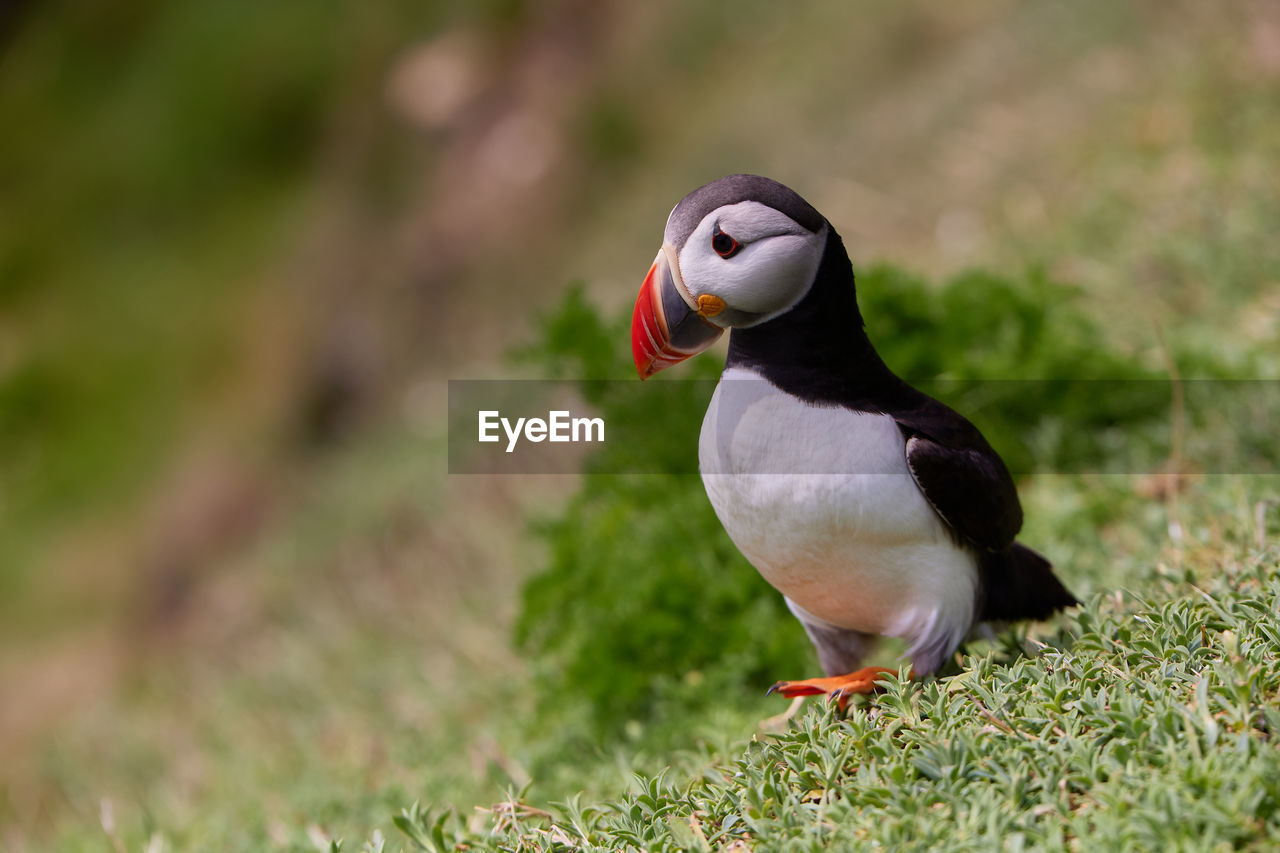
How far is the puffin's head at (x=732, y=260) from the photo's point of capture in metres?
2.23

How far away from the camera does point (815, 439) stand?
225 cm

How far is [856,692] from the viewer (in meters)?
2.38

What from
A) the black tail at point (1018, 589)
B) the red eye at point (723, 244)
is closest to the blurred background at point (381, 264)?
the black tail at point (1018, 589)

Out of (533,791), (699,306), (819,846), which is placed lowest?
(533,791)

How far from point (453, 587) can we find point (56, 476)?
589 centimetres

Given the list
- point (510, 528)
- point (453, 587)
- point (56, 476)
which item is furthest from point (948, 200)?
point (56, 476)

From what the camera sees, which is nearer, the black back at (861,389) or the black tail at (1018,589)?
the black back at (861,389)

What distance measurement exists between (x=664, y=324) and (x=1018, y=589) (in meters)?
1.10

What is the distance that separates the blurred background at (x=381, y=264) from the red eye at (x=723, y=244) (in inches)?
65.3

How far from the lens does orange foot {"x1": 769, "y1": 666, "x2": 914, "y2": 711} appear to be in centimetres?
235

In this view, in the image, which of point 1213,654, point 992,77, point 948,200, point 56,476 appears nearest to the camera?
point 1213,654

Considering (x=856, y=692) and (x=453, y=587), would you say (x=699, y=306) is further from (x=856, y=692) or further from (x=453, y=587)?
(x=453, y=587)

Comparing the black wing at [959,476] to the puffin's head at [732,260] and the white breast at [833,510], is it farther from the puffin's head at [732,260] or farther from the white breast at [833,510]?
the puffin's head at [732,260]
